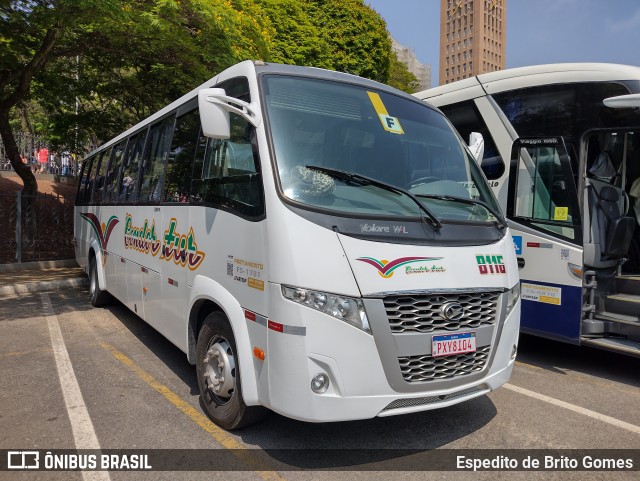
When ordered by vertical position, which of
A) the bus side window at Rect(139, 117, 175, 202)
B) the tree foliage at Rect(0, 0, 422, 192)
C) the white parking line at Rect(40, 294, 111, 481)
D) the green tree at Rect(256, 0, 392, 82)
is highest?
the green tree at Rect(256, 0, 392, 82)

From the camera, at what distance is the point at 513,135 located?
20.6 feet

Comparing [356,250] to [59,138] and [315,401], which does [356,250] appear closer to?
[315,401]

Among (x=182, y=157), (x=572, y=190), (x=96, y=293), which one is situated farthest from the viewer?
(x=96, y=293)

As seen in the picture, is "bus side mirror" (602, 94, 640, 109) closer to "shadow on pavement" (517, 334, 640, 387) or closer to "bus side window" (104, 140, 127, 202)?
"shadow on pavement" (517, 334, 640, 387)

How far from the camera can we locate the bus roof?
5.40 meters

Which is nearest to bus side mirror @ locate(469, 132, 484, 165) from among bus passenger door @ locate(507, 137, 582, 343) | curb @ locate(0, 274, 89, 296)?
bus passenger door @ locate(507, 137, 582, 343)

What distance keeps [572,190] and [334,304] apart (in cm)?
373

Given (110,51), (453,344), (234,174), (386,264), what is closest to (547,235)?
(453,344)

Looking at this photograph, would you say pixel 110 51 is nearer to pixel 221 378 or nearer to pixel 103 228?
pixel 103 228

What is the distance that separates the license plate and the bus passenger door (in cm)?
260

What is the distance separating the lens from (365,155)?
3.81 metres

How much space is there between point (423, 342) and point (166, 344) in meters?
4.22

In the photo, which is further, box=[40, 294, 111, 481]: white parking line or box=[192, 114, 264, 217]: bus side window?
box=[40, 294, 111, 481]: white parking line

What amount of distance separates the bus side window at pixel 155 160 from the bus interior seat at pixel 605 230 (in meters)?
4.79
